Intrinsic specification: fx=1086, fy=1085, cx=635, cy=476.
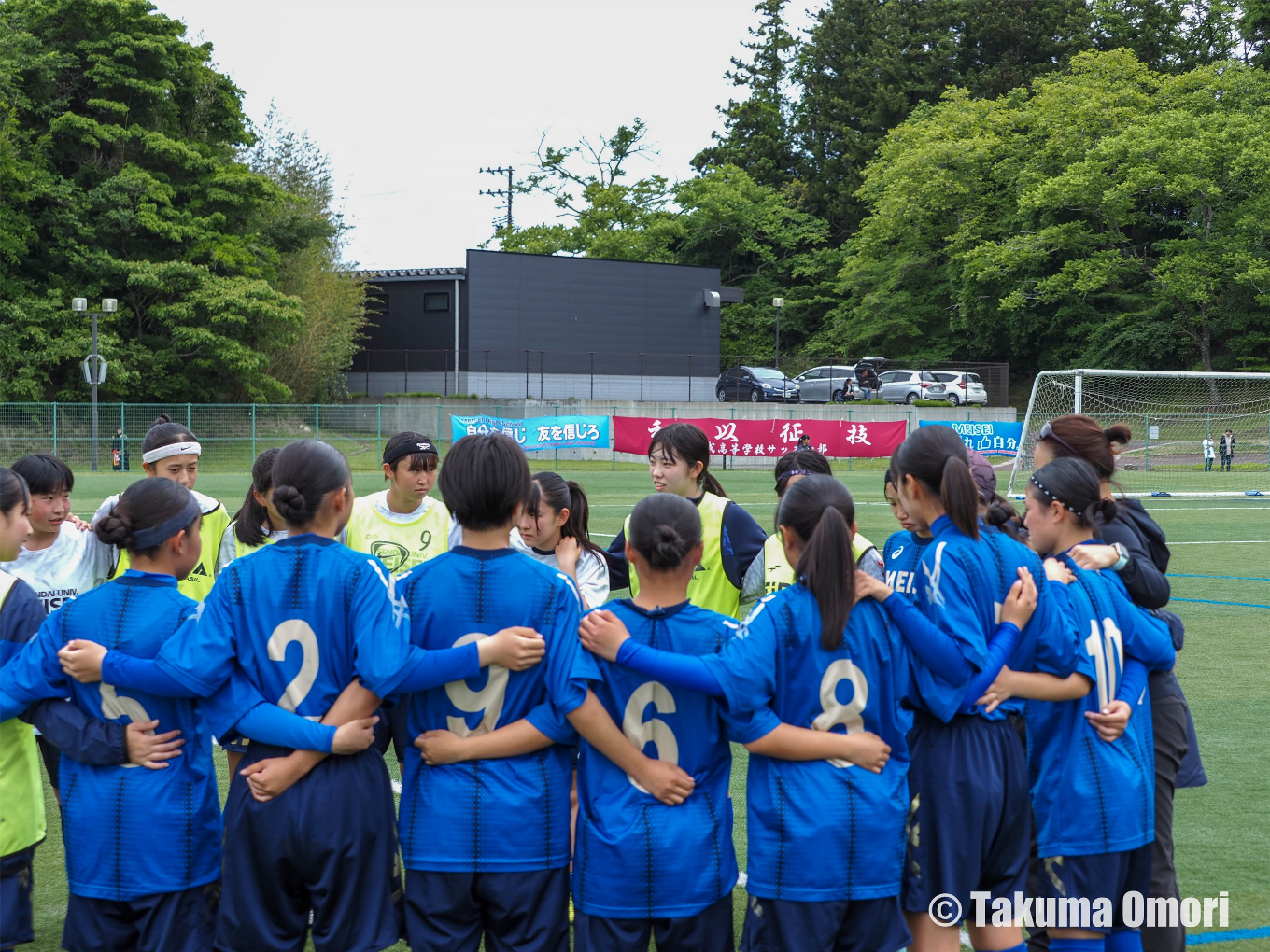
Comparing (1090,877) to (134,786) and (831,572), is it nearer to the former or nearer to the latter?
(831,572)

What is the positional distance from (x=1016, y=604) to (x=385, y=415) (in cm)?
3544

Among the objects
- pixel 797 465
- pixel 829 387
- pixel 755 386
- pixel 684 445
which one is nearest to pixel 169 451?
pixel 684 445

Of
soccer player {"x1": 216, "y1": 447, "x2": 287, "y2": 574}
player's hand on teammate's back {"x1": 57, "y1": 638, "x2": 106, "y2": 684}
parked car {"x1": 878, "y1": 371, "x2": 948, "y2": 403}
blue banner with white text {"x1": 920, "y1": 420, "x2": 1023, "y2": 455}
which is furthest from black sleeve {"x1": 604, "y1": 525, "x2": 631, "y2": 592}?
parked car {"x1": 878, "y1": 371, "x2": 948, "y2": 403}

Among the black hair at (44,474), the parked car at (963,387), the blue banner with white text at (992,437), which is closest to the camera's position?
the black hair at (44,474)

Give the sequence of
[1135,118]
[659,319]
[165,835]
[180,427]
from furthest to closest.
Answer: [659,319], [1135,118], [180,427], [165,835]

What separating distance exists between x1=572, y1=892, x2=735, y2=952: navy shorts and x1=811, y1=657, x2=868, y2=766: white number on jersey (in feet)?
1.67

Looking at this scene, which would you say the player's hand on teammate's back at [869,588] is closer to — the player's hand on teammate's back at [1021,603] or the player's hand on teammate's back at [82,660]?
the player's hand on teammate's back at [1021,603]

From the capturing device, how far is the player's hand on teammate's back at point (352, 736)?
8.77 ft

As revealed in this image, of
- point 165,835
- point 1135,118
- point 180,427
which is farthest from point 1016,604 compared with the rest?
point 1135,118

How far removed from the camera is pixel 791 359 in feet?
160

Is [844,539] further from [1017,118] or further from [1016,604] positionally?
[1017,118]

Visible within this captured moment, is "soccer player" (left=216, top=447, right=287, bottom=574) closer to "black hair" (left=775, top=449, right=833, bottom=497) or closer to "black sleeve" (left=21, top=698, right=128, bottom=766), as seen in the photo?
"black sleeve" (left=21, top=698, right=128, bottom=766)

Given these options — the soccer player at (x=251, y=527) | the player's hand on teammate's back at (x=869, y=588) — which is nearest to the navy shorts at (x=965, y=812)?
the player's hand on teammate's back at (x=869, y=588)

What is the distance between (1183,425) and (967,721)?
30099 millimetres
